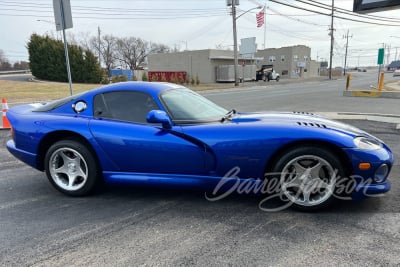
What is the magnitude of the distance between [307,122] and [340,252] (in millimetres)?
1339

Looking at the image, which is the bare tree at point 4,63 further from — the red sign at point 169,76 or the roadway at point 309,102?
the roadway at point 309,102

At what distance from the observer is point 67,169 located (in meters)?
3.68

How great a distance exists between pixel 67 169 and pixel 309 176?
8.85 ft

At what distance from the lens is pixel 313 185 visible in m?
3.09

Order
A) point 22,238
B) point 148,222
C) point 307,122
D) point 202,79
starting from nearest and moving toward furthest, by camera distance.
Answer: point 22,238, point 148,222, point 307,122, point 202,79

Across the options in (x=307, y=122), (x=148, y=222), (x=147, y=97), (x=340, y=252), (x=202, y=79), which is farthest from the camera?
(x=202, y=79)

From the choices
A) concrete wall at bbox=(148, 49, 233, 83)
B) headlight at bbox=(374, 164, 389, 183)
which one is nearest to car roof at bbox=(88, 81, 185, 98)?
headlight at bbox=(374, 164, 389, 183)

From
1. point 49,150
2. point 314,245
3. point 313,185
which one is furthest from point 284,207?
point 49,150

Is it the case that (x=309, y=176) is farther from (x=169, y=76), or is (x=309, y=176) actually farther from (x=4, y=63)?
(x=4, y=63)

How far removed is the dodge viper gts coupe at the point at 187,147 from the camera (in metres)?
3.00

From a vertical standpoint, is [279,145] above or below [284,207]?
above

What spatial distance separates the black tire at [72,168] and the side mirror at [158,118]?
0.89m

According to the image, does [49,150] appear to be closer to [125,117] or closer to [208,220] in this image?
[125,117]

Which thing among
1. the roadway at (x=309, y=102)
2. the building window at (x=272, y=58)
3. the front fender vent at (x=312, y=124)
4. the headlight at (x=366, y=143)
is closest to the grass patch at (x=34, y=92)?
the roadway at (x=309, y=102)
